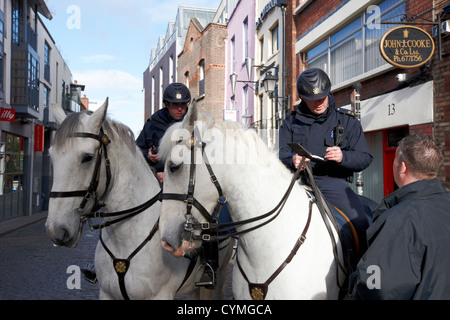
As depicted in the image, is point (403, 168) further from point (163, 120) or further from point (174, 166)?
point (163, 120)

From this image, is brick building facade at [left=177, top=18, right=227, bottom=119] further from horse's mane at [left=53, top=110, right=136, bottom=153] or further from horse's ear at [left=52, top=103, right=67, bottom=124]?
horse's mane at [left=53, top=110, right=136, bottom=153]

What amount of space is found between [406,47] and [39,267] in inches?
356

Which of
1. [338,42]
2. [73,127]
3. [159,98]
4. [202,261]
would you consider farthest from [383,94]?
[159,98]

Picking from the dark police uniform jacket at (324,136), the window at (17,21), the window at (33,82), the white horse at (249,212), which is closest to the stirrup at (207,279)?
the white horse at (249,212)

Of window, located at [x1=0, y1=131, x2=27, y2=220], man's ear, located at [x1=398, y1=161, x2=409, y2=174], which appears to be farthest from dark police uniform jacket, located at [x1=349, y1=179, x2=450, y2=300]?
window, located at [x1=0, y1=131, x2=27, y2=220]

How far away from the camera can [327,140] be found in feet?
10.4

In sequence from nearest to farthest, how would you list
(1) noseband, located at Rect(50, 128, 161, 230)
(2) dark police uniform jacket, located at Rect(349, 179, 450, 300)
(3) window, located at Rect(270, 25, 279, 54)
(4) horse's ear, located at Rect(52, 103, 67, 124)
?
(2) dark police uniform jacket, located at Rect(349, 179, 450, 300), (1) noseband, located at Rect(50, 128, 161, 230), (4) horse's ear, located at Rect(52, 103, 67, 124), (3) window, located at Rect(270, 25, 279, 54)

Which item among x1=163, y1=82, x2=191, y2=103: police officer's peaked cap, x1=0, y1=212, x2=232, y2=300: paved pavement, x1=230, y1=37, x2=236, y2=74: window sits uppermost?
x1=230, y1=37, x2=236, y2=74: window

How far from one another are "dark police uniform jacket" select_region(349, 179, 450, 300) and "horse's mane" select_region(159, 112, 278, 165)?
0.86 meters

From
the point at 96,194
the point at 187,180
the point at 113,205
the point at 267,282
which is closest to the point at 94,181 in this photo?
the point at 96,194

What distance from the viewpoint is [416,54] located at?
7.86m

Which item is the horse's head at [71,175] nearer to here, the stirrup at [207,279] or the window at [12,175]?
the stirrup at [207,279]

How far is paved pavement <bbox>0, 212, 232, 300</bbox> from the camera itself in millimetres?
5974

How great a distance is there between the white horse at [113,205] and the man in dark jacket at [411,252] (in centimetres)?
168
